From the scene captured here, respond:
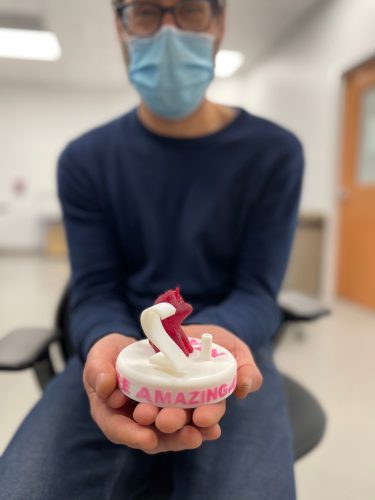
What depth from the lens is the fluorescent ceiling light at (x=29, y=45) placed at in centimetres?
438

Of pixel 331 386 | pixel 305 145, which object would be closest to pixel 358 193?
pixel 305 145

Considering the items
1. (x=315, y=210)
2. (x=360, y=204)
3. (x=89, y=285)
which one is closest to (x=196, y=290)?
(x=89, y=285)

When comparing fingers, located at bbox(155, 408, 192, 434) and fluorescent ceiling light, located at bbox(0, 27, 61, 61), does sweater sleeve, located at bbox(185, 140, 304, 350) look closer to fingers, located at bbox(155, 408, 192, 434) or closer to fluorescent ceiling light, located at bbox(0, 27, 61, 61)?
fingers, located at bbox(155, 408, 192, 434)

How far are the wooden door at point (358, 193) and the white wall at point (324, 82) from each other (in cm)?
8

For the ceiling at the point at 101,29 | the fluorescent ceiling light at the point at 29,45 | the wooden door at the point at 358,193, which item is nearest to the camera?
the wooden door at the point at 358,193

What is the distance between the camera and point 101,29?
13.7 feet

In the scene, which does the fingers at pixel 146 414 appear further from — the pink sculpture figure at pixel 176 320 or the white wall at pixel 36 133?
the white wall at pixel 36 133

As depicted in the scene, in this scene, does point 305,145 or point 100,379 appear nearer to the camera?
point 100,379

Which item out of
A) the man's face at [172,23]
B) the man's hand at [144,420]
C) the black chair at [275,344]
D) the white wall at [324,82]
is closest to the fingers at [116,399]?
the man's hand at [144,420]

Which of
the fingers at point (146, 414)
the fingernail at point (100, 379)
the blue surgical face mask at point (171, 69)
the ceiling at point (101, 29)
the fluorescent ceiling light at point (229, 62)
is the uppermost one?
the ceiling at point (101, 29)

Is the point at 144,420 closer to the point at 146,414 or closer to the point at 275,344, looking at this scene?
the point at 146,414

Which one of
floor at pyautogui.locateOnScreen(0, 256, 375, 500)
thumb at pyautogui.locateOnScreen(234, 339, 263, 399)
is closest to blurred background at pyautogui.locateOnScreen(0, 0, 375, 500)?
floor at pyautogui.locateOnScreen(0, 256, 375, 500)

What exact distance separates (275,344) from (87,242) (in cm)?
49

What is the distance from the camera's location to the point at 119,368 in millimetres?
449
